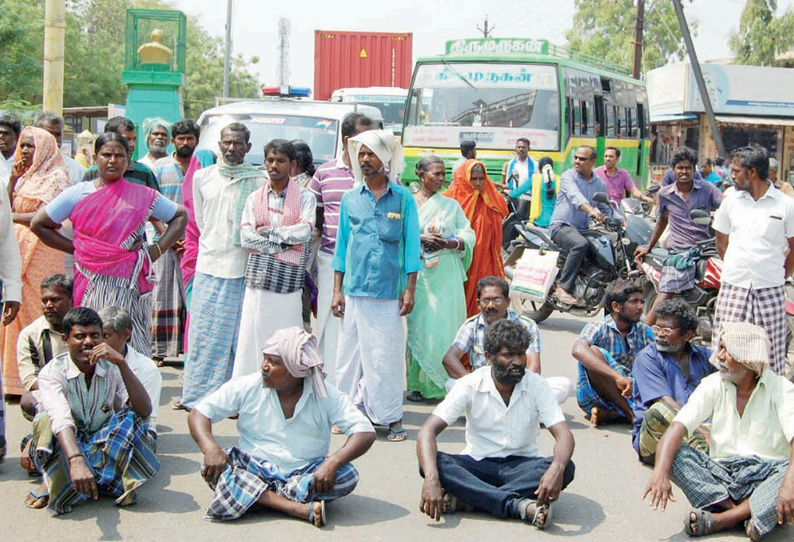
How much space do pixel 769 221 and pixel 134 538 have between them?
4.41 metres

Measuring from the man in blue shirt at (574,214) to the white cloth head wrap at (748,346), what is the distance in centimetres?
503

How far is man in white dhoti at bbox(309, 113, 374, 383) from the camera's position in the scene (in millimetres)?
7000

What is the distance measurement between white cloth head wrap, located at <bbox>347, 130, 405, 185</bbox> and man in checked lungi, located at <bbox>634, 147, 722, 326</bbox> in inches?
121

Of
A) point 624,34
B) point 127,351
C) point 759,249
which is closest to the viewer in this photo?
point 127,351

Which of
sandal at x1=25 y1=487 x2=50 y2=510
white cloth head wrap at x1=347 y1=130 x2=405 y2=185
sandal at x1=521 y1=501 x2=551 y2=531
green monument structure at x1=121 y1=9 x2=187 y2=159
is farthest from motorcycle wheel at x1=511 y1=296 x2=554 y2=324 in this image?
green monument structure at x1=121 y1=9 x2=187 y2=159

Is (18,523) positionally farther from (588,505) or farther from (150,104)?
(150,104)

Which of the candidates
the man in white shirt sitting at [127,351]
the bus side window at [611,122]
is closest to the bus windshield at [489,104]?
the bus side window at [611,122]

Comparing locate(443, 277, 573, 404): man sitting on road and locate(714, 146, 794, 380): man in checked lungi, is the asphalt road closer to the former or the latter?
locate(443, 277, 573, 404): man sitting on road

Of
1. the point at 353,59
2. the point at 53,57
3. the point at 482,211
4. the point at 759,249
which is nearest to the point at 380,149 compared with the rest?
the point at 482,211

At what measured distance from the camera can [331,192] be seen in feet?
23.4

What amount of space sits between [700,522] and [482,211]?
387 cm

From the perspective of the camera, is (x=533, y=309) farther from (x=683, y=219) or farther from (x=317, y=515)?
(x=317, y=515)

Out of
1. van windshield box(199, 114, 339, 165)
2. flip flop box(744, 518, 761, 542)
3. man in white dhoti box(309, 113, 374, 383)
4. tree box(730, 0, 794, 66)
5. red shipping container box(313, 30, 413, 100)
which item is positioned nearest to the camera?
flip flop box(744, 518, 761, 542)

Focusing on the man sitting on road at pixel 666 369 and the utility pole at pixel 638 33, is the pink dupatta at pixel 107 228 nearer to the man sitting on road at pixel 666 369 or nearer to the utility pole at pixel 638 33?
the man sitting on road at pixel 666 369
